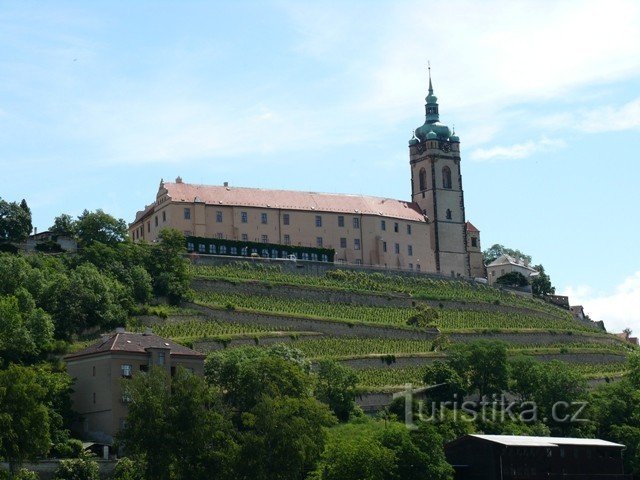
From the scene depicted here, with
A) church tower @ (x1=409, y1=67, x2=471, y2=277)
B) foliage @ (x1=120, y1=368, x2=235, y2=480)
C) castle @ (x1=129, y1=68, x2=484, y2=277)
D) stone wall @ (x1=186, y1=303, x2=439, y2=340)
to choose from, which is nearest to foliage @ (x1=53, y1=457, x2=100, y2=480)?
foliage @ (x1=120, y1=368, x2=235, y2=480)

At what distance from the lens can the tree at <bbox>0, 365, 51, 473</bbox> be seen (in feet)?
220

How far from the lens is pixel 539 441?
81562 millimetres

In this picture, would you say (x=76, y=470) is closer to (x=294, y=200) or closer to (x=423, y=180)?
(x=294, y=200)

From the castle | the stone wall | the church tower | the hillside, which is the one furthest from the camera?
the church tower

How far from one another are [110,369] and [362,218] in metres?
51.7

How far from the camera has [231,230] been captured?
11950 cm

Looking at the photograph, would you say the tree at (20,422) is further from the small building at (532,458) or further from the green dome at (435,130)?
the green dome at (435,130)

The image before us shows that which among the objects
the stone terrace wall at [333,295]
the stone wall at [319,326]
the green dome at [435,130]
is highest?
the green dome at [435,130]

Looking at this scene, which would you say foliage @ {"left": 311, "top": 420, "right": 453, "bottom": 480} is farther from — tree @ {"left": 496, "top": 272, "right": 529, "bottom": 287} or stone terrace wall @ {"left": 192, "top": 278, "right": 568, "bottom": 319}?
tree @ {"left": 496, "top": 272, "right": 529, "bottom": 287}

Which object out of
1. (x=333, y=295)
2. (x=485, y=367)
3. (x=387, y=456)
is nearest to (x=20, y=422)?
(x=387, y=456)

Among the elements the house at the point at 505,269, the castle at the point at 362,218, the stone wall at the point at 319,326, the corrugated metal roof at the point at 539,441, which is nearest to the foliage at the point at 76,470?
the corrugated metal roof at the point at 539,441

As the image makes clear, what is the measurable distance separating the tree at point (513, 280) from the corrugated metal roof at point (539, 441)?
49161 millimetres

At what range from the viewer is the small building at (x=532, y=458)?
257ft

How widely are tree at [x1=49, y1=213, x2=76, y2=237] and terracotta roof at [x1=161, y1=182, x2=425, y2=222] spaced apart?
1096 cm
